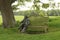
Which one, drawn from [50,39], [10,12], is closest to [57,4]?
[10,12]

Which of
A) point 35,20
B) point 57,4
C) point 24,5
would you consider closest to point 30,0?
point 24,5

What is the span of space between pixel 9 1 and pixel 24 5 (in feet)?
9.54

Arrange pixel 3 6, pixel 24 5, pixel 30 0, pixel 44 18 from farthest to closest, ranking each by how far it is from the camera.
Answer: pixel 24 5
pixel 30 0
pixel 3 6
pixel 44 18

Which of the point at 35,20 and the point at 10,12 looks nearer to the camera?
the point at 35,20

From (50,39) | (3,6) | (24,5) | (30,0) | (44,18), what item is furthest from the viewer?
(24,5)

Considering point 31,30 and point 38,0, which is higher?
point 38,0

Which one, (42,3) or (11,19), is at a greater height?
(42,3)

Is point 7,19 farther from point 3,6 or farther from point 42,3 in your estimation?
point 42,3

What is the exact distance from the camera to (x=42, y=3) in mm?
13148

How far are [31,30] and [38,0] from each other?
327cm

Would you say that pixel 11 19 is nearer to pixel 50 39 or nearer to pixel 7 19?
pixel 7 19

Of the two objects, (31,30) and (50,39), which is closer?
(50,39)

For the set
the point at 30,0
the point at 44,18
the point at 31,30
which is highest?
the point at 30,0

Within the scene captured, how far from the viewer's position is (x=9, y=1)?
43.1 ft
